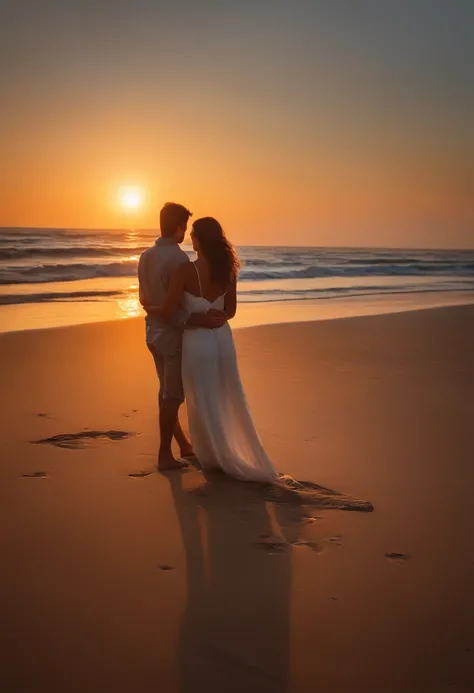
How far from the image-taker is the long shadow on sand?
7.96 feet

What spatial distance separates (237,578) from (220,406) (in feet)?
4.62

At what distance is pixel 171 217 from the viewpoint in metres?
4.29

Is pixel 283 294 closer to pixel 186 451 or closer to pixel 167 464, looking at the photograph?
pixel 186 451

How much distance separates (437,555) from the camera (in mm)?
3289

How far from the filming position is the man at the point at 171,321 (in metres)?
4.24

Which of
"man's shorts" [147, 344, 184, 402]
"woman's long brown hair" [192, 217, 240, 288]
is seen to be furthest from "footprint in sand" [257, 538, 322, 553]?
"woman's long brown hair" [192, 217, 240, 288]

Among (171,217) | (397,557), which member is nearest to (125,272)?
(171,217)

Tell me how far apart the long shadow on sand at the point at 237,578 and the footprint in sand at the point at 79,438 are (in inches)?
39.6

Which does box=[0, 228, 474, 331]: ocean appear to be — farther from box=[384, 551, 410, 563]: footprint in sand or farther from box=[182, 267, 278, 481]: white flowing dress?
box=[384, 551, 410, 563]: footprint in sand

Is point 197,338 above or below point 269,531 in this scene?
above

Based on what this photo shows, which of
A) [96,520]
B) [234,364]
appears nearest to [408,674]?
[96,520]

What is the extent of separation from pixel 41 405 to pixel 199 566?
3449 millimetres

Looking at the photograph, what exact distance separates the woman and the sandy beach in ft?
0.66

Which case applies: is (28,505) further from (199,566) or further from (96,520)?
(199,566)
